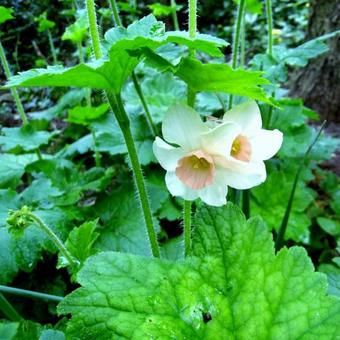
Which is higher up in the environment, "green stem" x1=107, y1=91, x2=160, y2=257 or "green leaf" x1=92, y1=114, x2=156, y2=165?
"green stem" x1=107, y1=91, x2=160, y2=257

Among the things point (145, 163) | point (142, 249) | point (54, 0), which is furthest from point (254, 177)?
point (54, 0)

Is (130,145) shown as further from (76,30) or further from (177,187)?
(76,30)

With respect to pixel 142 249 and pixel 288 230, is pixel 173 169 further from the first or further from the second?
pixel 288 230

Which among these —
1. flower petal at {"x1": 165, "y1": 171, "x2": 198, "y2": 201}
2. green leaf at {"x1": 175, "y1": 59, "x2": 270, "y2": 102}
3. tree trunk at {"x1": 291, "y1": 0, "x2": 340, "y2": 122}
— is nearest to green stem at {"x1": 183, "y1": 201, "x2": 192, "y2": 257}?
flower petal at {"x1": 165, "y1": 171, "x2": 198, "y2": 201}

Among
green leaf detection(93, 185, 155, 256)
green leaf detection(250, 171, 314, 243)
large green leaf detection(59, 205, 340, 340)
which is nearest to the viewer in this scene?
large green leaf detection(59, 205, 340, 340)

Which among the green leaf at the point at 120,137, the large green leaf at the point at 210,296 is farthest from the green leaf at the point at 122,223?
the large green leaf at the point at 210,296

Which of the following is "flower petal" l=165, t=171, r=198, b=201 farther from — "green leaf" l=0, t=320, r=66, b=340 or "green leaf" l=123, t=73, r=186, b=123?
"green leaf" l=123, t=73, r=186, b=123

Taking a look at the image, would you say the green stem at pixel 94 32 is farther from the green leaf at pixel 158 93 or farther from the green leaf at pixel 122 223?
the green leaf at pixel 158 93
